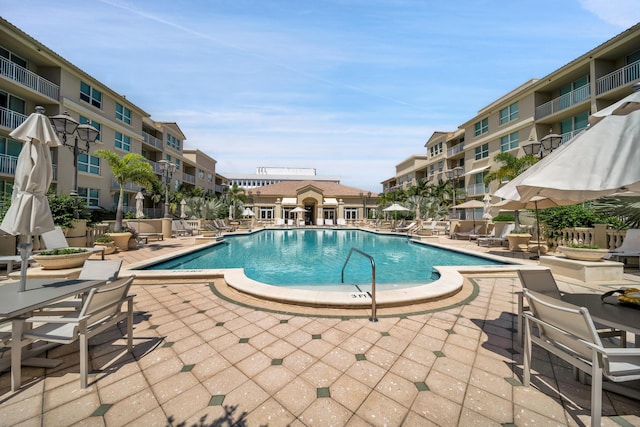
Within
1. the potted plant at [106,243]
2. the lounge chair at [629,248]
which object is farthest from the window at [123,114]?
the lounge chair at [629,248]

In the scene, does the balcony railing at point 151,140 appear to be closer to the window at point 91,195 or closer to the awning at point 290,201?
the window at point 91,195

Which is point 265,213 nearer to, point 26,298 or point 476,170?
point 476,170

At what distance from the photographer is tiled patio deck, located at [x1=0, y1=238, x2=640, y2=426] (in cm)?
233

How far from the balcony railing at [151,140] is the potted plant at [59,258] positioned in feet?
78.7

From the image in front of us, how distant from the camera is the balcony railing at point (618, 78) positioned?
541 inches

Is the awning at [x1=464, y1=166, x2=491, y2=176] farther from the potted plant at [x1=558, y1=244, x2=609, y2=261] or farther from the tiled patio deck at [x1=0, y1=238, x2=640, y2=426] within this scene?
the tiled patio deck at [x1=0, y1=238, x2=640, y2=426]

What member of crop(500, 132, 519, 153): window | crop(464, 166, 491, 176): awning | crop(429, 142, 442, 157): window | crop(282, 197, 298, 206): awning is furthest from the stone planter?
crop(429, 142, 442, 157): window

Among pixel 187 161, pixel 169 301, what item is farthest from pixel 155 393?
pixel 187 161

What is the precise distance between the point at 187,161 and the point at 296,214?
1703 centimetres

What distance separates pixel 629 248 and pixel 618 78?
13167mm

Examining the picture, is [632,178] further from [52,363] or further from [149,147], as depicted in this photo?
[149,147]

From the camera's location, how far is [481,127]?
25.8 metres

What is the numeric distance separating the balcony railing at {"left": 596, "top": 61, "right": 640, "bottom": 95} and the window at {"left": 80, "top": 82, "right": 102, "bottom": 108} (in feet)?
114

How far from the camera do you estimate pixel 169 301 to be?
5.38m
